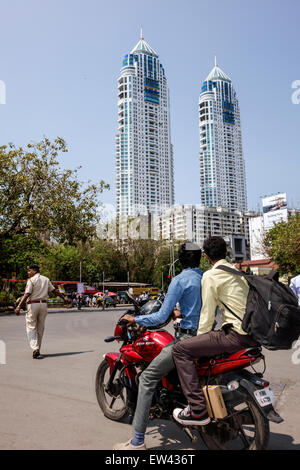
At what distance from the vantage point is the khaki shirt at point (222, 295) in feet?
10.4

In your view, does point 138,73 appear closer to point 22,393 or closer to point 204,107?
point 204,107

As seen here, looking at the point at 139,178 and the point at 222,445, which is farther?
the point at 139,178

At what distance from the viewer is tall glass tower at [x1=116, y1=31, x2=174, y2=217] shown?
16200 centimetres


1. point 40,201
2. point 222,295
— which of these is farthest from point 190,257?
point 40,201

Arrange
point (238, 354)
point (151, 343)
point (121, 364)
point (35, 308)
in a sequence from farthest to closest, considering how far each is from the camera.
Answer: point (35, 308), point (121, 364), point (151, 343), point (238, 354)

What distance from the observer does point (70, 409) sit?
4.50 metres

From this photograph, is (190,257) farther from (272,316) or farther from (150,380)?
(150,380)

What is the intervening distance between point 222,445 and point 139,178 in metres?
162

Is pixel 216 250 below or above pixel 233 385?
above

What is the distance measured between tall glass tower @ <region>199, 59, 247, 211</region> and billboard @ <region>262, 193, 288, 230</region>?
319ft

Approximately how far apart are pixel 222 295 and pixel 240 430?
3.33ft

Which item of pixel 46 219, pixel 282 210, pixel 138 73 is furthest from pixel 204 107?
pixel 46 219

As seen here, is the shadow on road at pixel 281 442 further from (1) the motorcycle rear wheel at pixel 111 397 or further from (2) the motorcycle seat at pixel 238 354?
(1) the motorcycle rear wheel at pixel 111 397
